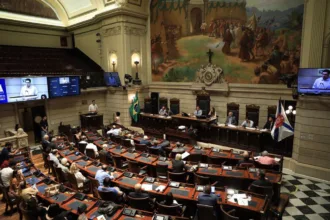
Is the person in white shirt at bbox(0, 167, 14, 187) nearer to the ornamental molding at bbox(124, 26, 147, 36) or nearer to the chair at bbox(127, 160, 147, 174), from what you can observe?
the chair at bbox(127, 160, 147, 174)

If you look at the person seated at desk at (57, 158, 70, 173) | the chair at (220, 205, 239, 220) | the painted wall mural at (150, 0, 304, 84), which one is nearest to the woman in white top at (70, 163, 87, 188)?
the person seated at desk at (57, 158, 70, 173)

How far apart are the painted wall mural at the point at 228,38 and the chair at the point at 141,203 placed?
888cm

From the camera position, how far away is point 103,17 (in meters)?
15.1

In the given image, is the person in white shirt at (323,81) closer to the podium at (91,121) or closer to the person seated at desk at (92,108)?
the person seated at desk at (92,108)

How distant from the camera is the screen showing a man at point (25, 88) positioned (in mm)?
11062

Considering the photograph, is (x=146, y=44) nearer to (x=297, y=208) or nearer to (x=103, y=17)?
(x=103, y=17)

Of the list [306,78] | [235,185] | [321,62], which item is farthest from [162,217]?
[321,62]

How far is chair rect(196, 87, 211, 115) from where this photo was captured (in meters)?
13.5

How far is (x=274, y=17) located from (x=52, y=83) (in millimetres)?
12281

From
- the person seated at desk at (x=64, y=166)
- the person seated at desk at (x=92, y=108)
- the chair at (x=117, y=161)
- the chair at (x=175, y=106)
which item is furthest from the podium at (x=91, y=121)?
the person seated at desk at (x=64, y=166)

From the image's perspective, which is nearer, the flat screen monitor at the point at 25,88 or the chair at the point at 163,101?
the flat screen monitor at the point at 25,88

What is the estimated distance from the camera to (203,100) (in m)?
13.7

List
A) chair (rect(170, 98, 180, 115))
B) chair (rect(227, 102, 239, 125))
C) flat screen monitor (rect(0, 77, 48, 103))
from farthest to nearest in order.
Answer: chair (rect(170, 98, 180, 115)) → chair (rect(227, 102, 239, 125)) → flat screen monitor (rect(0, 77, 48, 103))

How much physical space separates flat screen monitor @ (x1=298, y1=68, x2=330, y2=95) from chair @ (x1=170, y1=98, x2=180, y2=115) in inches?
305
